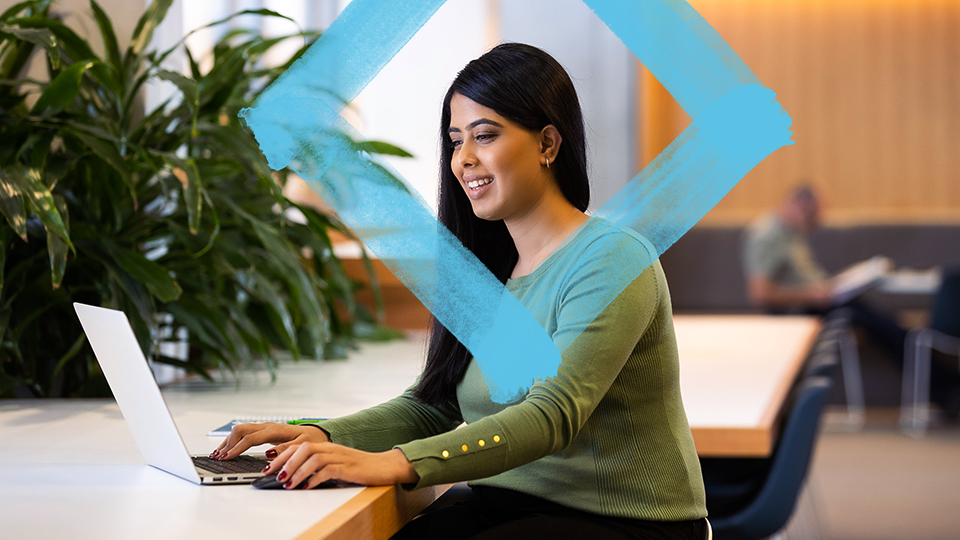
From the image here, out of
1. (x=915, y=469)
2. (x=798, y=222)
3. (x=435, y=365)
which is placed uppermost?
(x=435, y=365)

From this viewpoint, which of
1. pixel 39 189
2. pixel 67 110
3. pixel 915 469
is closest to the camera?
pixel 39 189

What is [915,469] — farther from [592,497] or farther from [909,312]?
[592,497]

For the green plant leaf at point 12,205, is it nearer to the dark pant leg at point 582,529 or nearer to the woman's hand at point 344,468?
the woman's hand at point 344,468

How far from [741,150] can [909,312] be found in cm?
494

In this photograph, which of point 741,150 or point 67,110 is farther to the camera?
point 67,110

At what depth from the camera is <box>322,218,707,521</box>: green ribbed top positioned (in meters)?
0.98

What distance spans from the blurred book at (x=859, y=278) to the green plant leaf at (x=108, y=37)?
14.4ft

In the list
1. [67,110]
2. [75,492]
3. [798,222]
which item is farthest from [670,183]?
[798,222]

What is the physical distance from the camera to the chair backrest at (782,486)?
177 cm

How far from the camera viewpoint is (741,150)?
3.22 feet

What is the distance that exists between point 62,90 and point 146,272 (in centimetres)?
37

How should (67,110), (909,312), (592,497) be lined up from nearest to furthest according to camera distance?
(592,497) → (67,110) → (909,312)

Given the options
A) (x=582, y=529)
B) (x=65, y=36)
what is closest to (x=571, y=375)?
(x=582, y=529)

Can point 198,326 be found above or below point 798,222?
above
